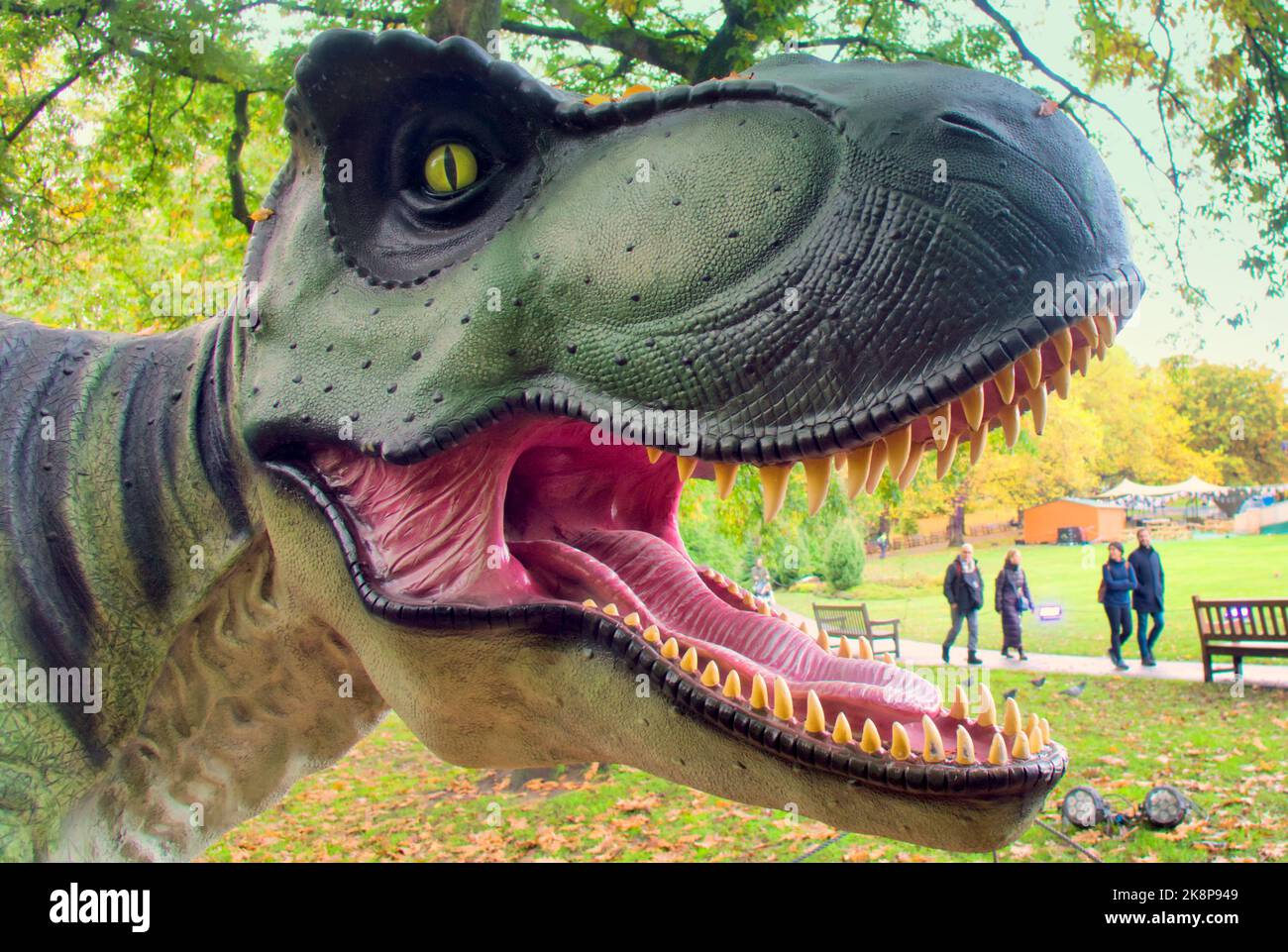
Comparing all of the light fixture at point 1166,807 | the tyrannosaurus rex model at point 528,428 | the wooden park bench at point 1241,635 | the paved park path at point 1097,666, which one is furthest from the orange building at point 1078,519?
the tyrannosaurus rex model at point 528,428

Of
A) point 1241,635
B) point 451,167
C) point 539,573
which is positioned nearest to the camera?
point 451,167

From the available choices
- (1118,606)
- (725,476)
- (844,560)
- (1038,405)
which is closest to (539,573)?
(725,476)

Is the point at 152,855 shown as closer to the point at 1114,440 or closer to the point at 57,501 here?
the point at 57,501

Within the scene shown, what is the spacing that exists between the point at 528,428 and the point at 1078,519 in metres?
53.4

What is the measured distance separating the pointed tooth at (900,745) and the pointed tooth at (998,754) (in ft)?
0.42

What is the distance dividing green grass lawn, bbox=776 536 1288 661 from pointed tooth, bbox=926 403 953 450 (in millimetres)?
16766

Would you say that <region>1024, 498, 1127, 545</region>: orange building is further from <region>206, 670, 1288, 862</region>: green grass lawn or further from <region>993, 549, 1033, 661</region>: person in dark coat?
<region>206, 670, 1288, 862</region>: green grass lawn

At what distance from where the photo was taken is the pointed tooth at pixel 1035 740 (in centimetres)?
163

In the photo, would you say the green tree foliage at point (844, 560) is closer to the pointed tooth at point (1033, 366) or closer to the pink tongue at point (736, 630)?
the pink tongue at point (736, 630)

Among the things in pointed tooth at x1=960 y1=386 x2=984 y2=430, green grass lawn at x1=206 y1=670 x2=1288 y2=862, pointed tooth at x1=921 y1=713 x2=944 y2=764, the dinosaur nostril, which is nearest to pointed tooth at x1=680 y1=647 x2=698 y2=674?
pointed tooth at x1=921 y1=713 x2=944 y2=764

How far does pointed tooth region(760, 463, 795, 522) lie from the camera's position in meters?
1.66

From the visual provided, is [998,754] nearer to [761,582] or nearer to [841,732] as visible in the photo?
[841,732]

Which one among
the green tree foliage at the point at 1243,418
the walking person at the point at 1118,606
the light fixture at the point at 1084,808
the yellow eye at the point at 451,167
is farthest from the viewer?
the green tree foliage at the point at 1243,418

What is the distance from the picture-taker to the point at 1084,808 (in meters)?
7.58
